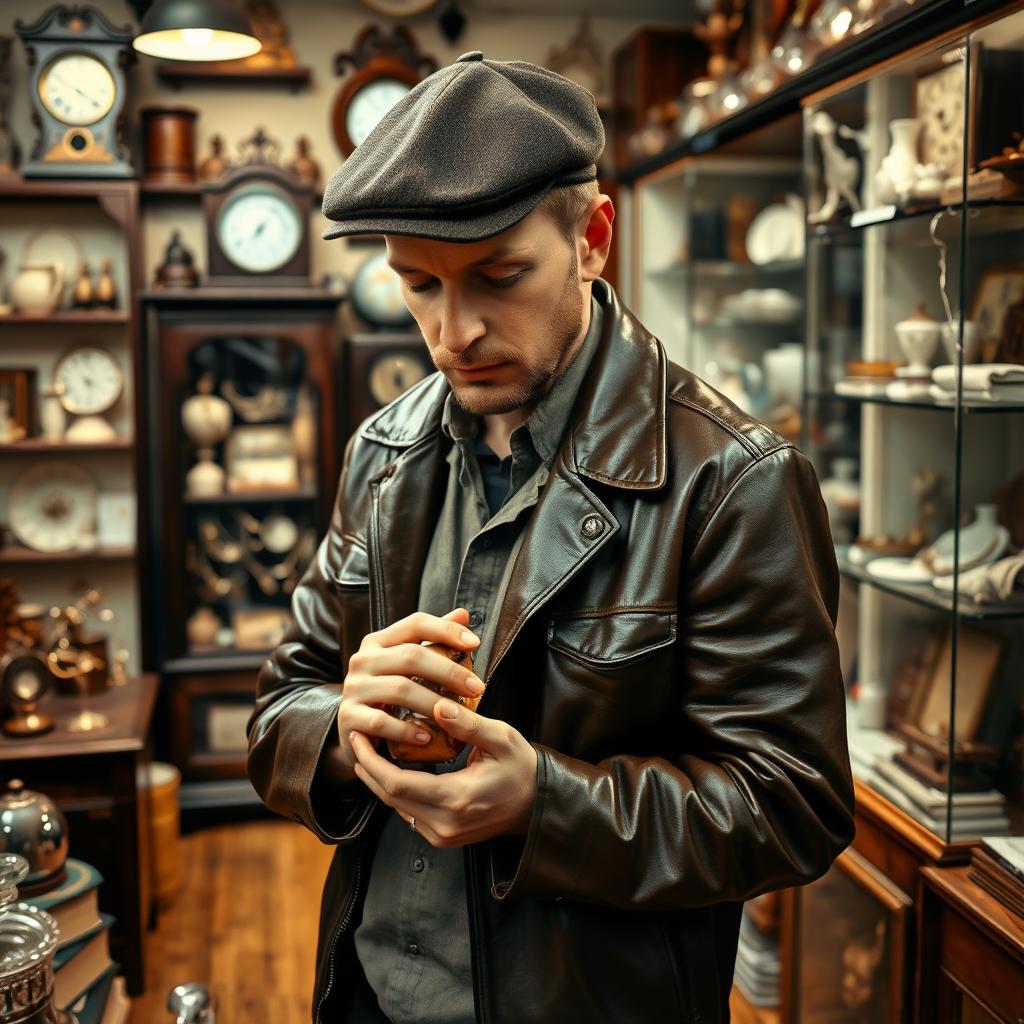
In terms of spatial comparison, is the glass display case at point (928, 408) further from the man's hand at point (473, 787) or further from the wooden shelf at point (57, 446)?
the wooden shelf at point (57, 446)

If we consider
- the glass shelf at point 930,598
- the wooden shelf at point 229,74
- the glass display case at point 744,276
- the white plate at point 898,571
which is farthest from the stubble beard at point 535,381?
the wooden shelf at point 229,74

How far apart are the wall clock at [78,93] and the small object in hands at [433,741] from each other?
10.7 ft

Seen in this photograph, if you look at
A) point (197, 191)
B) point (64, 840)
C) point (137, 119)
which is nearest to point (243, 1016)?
point (64, 840)

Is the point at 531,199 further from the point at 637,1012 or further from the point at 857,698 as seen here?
the point at 857,698

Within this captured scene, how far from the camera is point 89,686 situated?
327 cm

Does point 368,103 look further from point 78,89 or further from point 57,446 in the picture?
point 57,446

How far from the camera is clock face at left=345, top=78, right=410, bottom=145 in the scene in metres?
4.23

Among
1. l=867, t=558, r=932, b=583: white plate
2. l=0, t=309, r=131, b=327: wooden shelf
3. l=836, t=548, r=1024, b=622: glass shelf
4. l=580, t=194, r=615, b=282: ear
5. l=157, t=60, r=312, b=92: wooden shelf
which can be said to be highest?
l=157, t=60, r=312, b=92: wooden shelf

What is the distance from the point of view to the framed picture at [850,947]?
6.67 ft

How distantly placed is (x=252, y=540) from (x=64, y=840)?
6.59 ft

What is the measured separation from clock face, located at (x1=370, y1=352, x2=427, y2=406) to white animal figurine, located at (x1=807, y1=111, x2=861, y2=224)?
6.17ft

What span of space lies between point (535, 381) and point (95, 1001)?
4.97 feet

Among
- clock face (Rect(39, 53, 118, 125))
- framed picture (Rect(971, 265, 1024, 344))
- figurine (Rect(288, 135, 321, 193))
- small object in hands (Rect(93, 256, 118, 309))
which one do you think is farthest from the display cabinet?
framed picture (Rect(971, 265, 1024, 344))

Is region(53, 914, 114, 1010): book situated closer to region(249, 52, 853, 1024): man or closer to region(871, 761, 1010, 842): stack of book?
region(249, 52, 853, 1024): man
